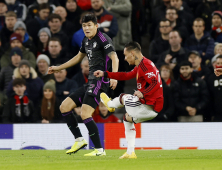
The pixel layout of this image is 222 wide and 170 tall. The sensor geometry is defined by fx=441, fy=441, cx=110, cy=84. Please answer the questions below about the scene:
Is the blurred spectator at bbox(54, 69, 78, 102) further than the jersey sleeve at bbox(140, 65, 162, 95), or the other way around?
the blurred spectator at bbox(54, 69, 78, 102)

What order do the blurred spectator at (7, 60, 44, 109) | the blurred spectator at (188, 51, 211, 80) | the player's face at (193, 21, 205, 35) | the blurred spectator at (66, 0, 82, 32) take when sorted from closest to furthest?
1. the blurred spectator at (188, 51, 211, 80)
2. the blurred spectator at (7, 60, 44, 109)
3. the player's face at (193, 21, 205, 35)
4. the blurred spectator at (66, 0, 82, 32)

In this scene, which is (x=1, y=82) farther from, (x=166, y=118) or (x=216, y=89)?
(x=216, y=89)

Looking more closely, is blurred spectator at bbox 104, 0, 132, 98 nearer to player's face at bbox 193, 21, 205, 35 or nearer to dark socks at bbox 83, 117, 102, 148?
player's face at bbox 193, 21, 205, 35

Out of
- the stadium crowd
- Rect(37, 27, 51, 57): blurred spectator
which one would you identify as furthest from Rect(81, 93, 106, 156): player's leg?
Rect(37, 27, 51, 57): blurred spectator

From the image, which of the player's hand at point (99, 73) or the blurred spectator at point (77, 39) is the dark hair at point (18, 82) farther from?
the player's hand at point (99, 73)

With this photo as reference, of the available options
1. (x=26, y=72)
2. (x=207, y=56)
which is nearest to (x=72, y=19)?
(x=26, y=72)

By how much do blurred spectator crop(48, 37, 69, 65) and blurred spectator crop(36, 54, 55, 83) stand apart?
11.0 inches

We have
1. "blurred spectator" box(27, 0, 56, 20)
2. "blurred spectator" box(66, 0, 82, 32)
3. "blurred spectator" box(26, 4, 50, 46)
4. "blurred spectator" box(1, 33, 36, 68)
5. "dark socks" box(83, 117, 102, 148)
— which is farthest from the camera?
"blurred spectator" box(27, 0, 56, 20)

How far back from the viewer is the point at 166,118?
36.3 ft

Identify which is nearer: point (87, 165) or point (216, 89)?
point (87, 165)

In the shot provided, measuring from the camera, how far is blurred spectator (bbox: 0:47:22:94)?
39.0 ft

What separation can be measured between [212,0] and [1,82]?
22.3 feet

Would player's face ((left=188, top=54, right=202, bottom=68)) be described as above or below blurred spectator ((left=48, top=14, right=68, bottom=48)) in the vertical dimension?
below

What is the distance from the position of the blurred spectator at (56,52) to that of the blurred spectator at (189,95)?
329 centimetres
